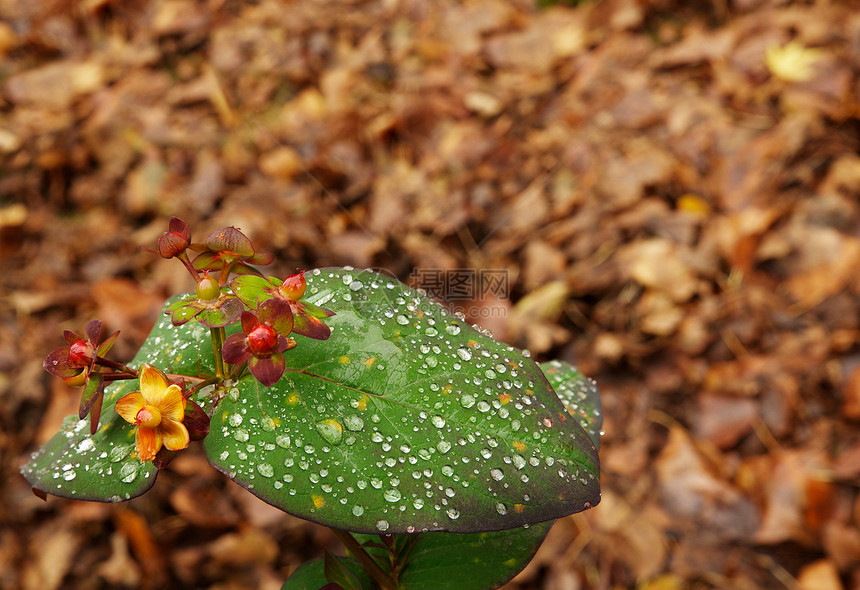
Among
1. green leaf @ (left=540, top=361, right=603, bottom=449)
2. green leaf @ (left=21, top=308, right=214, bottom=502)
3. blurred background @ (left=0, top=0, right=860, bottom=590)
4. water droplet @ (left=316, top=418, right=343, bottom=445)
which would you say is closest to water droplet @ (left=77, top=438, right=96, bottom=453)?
green leaf @ (left=21, top=308, right=214, bottom=502)

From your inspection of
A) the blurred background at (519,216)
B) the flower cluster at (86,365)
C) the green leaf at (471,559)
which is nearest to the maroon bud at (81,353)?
the flower cluster at (86,365)

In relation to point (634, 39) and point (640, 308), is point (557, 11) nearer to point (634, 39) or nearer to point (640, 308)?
point (634, 39)

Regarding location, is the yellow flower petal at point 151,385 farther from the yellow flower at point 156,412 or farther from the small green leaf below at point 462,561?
the small green leaf below at point 462,561

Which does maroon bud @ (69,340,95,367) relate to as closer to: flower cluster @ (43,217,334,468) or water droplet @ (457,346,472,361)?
flower cluster @ (43,217,334,468)

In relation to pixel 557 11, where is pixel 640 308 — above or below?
below

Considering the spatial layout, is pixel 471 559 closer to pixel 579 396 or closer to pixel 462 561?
pixel 462 561

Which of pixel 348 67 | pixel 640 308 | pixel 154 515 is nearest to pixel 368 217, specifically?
pixel 348 67
